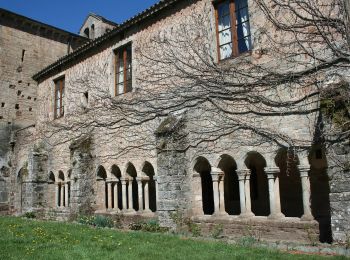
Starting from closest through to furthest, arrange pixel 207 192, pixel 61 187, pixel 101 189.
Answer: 1. pixel 207 192
2. pixel 101 189
3. pixel 61 187

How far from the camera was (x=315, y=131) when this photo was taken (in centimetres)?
747

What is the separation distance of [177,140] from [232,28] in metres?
2.99

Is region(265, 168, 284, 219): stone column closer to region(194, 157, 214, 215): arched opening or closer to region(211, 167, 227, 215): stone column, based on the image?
region(211, 167, 227, 215): stone column

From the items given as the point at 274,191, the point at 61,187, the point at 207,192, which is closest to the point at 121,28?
the point at 207,192

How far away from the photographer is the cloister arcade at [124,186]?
11.6 m

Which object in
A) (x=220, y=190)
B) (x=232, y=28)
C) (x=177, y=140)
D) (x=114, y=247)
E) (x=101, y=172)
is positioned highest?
(x=232, y=28)

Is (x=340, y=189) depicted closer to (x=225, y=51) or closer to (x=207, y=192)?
(x=225, y=51)

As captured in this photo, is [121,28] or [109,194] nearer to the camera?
[121,28]

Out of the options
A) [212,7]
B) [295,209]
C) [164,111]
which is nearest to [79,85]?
[164,111]

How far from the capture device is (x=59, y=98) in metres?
15.8

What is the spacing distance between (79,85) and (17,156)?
5.73m

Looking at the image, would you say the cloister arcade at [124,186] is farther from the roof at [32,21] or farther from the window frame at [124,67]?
the roof at [32,21]

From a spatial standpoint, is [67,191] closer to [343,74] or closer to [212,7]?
[212,7]

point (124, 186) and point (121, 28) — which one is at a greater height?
point (121, 28)
